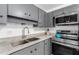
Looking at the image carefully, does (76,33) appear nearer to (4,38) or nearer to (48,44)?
(48,44)

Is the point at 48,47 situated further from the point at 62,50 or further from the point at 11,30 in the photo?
the point at 11,30

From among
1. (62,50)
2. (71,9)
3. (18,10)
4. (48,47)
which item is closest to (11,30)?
(18,10)

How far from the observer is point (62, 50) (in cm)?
154

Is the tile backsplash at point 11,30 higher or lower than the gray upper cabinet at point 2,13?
lower

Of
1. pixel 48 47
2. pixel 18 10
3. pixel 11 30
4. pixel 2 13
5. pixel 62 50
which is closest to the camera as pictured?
pixel 2 13

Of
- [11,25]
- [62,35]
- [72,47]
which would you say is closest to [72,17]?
[62,35]

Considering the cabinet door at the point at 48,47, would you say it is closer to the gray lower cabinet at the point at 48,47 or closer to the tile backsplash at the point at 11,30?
the gray lower cabinet at the point at 48,47

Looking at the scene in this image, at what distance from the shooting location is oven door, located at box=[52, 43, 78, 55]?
1334mm

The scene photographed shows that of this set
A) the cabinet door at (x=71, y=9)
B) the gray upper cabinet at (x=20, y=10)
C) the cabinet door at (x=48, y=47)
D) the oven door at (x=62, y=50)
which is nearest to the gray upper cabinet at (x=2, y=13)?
the gray upper cabinet at (x=20, y=10)

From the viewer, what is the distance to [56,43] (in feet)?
5.47

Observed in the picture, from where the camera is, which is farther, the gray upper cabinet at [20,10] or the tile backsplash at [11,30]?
the tile backsplash at [11,30]

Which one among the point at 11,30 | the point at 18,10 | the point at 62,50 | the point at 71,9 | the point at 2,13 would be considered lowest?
the point at 62,50

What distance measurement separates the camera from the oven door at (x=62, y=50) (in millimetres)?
1334

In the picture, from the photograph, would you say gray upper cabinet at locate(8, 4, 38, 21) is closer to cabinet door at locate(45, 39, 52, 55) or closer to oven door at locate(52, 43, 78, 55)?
cabinet door at locate(45, 39, 52, 55)
